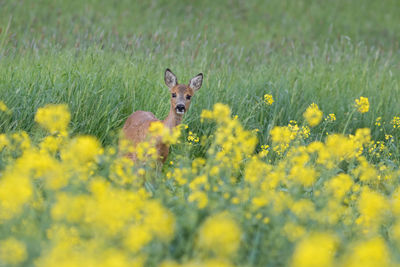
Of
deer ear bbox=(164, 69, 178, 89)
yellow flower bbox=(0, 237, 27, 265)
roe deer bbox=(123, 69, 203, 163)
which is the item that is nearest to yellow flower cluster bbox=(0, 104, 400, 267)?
yellow flower bbox=(0, 237, 27, 265)

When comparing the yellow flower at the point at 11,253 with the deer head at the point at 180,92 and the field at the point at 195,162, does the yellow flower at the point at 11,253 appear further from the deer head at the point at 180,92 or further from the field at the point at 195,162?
the deer head at the point at 180,92

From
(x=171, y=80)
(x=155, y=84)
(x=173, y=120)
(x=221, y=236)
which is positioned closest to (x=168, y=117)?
(x=173, y=120)

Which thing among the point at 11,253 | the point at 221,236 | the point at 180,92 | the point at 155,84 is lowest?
the point at 155,84

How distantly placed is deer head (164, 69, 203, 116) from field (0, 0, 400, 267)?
28 cm

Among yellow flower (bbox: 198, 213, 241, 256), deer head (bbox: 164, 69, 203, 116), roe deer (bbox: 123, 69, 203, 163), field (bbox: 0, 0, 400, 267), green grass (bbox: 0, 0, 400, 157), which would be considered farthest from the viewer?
green grass (bbox: 0, 0, 400, 157)

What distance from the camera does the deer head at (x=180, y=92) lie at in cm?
598

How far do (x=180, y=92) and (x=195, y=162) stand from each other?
204 centimetres

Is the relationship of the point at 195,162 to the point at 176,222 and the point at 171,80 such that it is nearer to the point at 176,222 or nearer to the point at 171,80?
the point at 176,222

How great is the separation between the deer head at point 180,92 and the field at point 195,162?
281mm

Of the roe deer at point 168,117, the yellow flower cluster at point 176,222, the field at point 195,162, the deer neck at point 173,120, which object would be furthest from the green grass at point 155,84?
the yellow flower cluster at point 176,222

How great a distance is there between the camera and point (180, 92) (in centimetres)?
621

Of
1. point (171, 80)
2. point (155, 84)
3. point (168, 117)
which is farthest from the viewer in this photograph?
point (155, 84)

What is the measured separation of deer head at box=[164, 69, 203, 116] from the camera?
235 inches

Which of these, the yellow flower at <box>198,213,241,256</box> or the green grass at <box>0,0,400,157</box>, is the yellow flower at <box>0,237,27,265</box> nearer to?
the yellow flower at <box>198,213,241,256</box>
